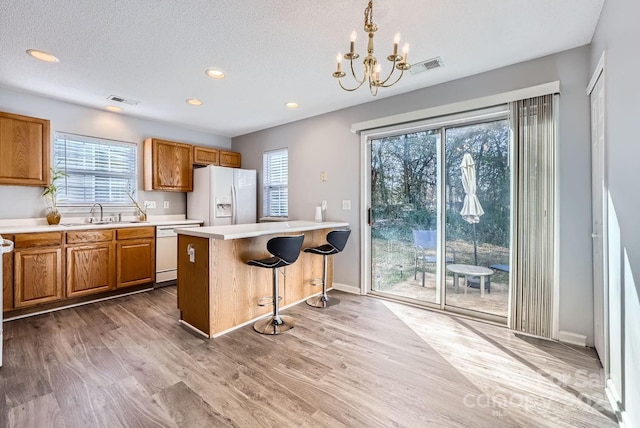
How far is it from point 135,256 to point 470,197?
4.25 meters

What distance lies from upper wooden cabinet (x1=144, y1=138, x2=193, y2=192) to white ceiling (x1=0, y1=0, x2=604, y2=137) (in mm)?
1043

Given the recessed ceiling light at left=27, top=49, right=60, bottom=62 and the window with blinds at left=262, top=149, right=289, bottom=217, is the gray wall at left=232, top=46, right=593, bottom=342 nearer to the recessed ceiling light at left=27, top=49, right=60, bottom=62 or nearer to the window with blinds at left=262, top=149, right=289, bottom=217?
the window with blinds at left=262, top=149, right=289, bottom=217

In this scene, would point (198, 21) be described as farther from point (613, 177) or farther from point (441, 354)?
point (441, 354)

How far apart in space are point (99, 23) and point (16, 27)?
0.65m

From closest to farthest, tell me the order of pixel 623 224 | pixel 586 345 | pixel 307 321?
pixel 623 224 < pixel 586 345 < pixel 307 321

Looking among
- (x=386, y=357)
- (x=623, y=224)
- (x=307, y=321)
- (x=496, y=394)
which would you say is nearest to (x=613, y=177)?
(x=623, y=224)

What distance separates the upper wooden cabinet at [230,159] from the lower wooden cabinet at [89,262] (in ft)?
7.25

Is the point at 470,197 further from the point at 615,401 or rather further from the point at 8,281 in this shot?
the point at 8,281

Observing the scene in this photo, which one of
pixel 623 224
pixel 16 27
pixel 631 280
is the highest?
pixel 16 27

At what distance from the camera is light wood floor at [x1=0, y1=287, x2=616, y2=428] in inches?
64.4

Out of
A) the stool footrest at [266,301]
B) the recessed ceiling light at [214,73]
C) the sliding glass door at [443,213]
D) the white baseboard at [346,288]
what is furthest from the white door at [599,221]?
the recessed ceiling light at [214,73]

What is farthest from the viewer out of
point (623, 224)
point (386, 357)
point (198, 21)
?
point (386, 357)

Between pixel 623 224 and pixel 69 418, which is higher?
pixel 623 224

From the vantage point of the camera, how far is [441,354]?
2.30 meters
